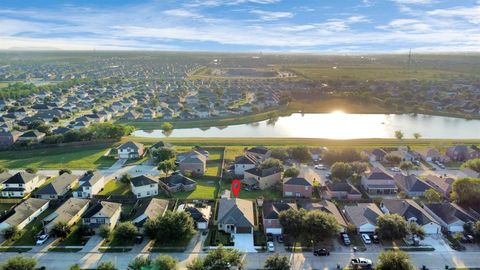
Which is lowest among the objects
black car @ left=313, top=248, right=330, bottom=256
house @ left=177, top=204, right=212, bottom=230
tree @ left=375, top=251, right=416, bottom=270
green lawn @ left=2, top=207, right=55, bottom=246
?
green lawn @ left=2, top=207, right=55, bottom=246

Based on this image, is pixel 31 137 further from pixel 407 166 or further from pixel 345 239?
pixel 407 166

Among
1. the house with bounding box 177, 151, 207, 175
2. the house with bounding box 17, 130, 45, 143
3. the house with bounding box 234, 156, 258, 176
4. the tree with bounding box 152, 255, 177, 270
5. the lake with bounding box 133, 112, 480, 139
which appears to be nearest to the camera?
the tree with bounding box 152, 255, 177, 270

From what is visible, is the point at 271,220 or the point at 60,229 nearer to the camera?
the point at 60,229

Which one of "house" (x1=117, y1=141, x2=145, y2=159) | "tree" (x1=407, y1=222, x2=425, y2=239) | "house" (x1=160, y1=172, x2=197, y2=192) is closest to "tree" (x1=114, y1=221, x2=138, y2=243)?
"house" (x1=160, y1=172, x2=197, y2=192)

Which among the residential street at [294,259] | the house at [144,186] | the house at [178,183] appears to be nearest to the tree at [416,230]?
the residential street at [294,259]

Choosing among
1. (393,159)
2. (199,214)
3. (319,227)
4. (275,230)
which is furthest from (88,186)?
(393,159)

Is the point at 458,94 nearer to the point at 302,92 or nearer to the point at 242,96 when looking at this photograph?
the point at 302,92

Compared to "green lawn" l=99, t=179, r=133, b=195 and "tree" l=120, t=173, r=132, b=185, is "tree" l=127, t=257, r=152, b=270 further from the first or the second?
"tree" l=120, t=173, r=132, b=185
